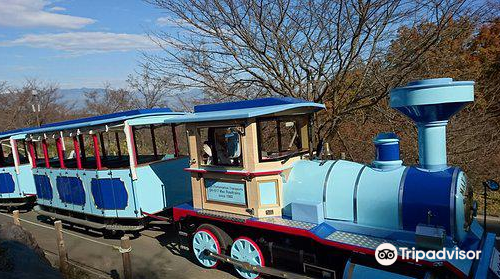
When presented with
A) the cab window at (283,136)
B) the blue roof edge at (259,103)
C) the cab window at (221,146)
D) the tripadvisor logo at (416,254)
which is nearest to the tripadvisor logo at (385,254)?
the tripadvisor logo at (416,254)

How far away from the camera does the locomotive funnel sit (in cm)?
396

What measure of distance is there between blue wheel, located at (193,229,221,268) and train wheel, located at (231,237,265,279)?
336 millimetres

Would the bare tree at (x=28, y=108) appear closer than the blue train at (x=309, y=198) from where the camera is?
No

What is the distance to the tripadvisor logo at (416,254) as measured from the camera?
3.75 meters

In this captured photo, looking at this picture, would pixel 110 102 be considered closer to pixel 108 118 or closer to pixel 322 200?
pixel 108 118

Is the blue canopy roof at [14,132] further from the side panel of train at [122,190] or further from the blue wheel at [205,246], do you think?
the blue wheel at [205,246]

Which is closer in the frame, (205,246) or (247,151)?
(247,151)

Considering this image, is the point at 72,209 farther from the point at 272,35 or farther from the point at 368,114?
the point at 368,114

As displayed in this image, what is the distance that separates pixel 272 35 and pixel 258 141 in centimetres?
421

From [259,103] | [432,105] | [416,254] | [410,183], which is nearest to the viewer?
[416,254]

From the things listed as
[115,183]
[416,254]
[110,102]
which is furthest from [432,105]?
[110,102]

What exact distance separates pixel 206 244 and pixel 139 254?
1.77m

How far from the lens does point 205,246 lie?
576cm

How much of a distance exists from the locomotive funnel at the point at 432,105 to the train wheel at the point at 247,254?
2.51 metres
